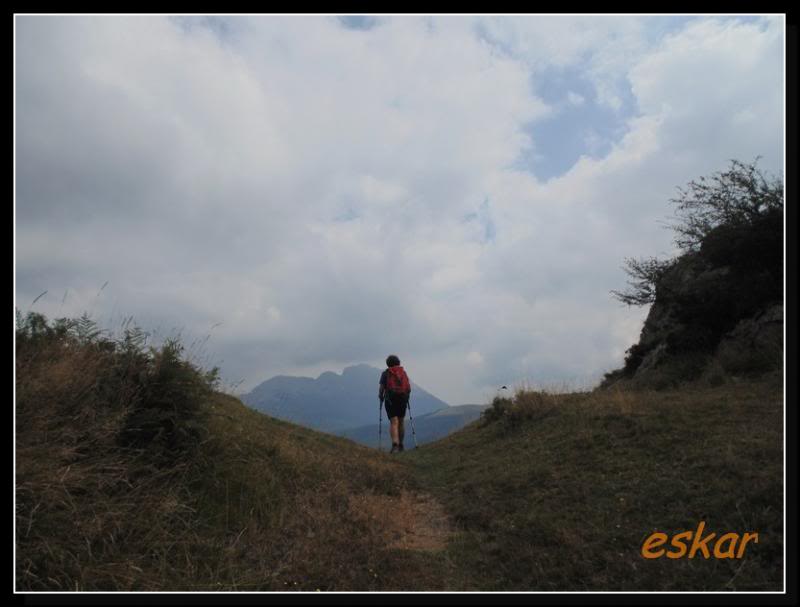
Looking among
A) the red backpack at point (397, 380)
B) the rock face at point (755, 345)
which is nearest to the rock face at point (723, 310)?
the rock face at point (755, 345)

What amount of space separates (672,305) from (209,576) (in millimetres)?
15423

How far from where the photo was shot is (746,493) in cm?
489

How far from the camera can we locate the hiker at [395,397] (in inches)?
526

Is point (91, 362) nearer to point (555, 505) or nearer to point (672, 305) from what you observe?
point (555, 505)

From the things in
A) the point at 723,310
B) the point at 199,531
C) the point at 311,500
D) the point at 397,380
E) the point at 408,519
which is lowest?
the point at 408,519

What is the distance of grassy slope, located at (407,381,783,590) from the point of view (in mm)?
4230

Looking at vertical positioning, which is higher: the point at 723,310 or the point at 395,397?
the point at 723,310

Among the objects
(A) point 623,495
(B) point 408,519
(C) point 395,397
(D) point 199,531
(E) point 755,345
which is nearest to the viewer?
(D) point 199,531

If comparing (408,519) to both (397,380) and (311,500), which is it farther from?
(397,380)

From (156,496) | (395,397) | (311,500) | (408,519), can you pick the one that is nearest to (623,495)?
(408,519)

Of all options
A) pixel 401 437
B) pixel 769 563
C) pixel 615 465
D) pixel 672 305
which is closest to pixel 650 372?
pixel 672 305

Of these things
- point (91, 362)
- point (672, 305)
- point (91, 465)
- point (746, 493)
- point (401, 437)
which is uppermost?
point (672, 305)

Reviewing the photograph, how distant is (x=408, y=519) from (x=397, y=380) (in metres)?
7.28

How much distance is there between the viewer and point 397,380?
535 inches
